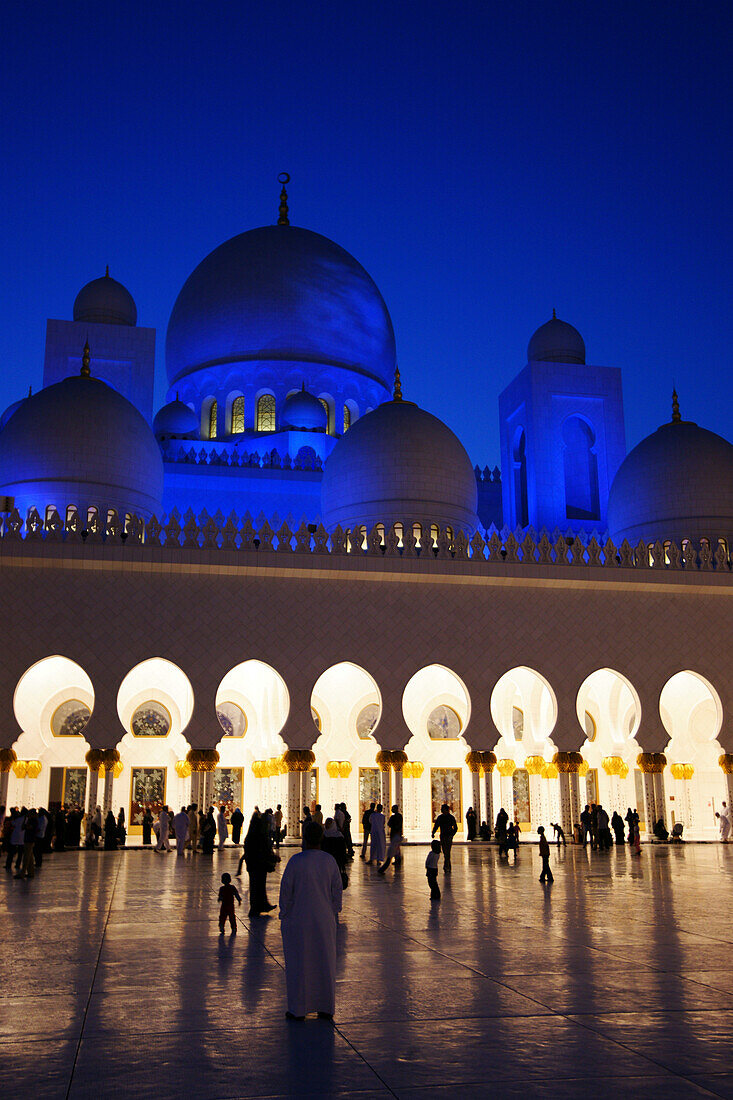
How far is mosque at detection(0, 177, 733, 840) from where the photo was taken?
15.1m

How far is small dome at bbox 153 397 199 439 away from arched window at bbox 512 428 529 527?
7229 millimetres

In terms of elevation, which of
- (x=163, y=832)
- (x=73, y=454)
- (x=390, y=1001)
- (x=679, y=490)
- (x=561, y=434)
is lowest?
(x=390, y=1001)

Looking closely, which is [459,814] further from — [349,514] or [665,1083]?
[665,1083]

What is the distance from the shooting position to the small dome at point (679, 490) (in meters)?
19.0

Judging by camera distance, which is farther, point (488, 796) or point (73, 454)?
point (73, 454)

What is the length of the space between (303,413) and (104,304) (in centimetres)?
522

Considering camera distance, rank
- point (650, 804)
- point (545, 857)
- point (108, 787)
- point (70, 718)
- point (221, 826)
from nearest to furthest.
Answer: point (545, 857)
point (221, 826)
point (108, 787)
point (650, 804)
point (70, 718)

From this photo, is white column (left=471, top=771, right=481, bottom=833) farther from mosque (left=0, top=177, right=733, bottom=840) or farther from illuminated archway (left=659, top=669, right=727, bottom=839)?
illuminated archway (left=659, top=669, right=727, bottom=839)

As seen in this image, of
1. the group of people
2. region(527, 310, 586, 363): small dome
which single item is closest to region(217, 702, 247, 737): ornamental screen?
the group of people

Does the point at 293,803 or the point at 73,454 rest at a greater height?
the point at 73,454

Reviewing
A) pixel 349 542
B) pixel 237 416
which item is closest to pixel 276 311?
pixel 237 416

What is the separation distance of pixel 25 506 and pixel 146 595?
11.9 feet

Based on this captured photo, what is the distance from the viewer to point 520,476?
80.1 feet

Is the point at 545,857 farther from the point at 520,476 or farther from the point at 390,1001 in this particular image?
the point at 520,476
